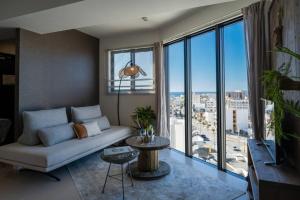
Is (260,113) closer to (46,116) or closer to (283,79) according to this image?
(283,79)

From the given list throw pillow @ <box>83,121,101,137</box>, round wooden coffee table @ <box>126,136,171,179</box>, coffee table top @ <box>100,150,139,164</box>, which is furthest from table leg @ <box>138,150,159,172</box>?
throw pillow @ <box>83,121,101,137</box>

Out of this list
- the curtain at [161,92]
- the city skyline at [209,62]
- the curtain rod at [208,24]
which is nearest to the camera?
the curtain rod at [208,24]

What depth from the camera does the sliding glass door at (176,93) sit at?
397 cm

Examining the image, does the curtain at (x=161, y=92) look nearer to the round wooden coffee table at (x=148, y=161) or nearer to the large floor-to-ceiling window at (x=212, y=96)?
the large floor-to-ceiling window at (x=212, y=96)

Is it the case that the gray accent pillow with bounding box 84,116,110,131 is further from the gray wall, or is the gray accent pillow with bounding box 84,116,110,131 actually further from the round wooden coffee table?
the round wooden coffee table

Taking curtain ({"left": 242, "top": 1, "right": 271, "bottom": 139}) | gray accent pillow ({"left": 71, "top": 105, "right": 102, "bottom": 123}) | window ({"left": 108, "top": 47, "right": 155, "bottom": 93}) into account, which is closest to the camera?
curtain ({"left": 242, "top": 1, "right": 271, "bottom": 139})

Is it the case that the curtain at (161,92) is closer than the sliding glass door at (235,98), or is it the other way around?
the sliding glass door at (235,98)

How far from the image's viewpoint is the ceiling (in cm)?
235

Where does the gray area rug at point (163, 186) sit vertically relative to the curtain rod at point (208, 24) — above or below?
below

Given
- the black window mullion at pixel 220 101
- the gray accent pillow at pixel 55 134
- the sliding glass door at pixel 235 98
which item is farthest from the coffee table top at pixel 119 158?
the sliding glass door at pixel 235 98

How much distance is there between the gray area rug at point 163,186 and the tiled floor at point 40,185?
10cm

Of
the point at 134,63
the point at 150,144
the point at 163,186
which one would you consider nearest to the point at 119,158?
the point at 150,144

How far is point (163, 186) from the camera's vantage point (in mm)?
2553

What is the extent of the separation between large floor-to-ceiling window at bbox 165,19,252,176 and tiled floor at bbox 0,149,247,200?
11.4 inches
